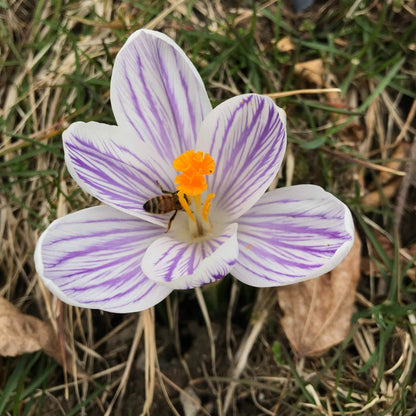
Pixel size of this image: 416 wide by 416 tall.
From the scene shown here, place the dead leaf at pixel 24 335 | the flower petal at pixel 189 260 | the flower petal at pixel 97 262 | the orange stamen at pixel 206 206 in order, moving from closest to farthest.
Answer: the flower petal at pixel 189 260, the flower petal at pixel 97 262, the orange stamen at pixel 206 206, the dead leaf at pixel 24 335

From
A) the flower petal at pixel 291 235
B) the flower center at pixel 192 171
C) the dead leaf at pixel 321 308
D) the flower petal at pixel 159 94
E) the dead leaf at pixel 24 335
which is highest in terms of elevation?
the flower petal at pixel 159 94

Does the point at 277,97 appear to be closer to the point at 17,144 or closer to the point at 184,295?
the point at 184,295

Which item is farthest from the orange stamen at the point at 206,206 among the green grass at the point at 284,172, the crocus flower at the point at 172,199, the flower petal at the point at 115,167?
the green grass at the point at 284,172

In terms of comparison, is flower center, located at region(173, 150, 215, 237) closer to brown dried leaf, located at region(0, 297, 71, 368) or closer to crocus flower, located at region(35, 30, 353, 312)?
crocus flower, located at region(35, 30, 353, 312)

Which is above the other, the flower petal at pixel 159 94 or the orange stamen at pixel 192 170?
the flower petal at pixel 159 94

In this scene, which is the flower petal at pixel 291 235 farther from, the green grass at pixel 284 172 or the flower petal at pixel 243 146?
the green grass at pixel 284 172

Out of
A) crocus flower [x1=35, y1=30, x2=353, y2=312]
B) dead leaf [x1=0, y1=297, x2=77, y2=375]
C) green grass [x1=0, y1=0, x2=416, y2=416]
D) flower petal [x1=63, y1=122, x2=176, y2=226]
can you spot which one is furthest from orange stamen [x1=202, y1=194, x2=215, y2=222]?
dead leaf [x1=0, y1=297, x2=77, y2=375]

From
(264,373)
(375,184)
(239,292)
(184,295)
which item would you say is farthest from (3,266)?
(375,184)
